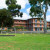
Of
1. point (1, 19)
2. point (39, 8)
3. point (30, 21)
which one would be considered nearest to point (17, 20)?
point (30, 21)

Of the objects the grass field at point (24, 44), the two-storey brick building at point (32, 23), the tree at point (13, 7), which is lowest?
the grass field at point (24, 44)

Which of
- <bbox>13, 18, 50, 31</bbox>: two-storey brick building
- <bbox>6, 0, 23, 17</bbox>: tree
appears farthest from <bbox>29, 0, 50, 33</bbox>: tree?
<bbox>13, 18, 50, 31</bbox>: two-storey brick building

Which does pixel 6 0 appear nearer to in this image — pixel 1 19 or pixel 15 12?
pixel 15 12

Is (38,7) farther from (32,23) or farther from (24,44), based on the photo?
(32,23)

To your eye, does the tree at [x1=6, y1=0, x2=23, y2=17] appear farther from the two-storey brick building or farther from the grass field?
the grass field

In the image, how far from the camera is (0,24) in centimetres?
3306

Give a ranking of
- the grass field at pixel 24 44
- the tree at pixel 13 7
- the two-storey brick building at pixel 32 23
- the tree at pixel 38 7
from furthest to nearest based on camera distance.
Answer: the two-storey brick building at pixel 32 23
the tree at pixel 13 7
the tree at pixel 38 7
the grass field at pixel 24 44

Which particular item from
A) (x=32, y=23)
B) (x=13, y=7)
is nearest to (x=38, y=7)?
(x=13, y=7)

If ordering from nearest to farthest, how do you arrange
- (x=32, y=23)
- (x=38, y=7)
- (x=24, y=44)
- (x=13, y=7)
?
(x=24, y=44)
(x=38, y=7)
(x=13, y=7)
(x=32, y=23)

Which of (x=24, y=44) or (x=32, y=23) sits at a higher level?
(x=32, y=23)

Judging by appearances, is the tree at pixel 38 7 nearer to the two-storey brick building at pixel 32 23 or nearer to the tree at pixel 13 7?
the tree at pixel 13 7

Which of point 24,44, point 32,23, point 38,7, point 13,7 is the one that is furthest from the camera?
point 32,23

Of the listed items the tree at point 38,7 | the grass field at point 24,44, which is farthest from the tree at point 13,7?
the grass field at point 24,44

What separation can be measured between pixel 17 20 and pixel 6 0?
21599mm
